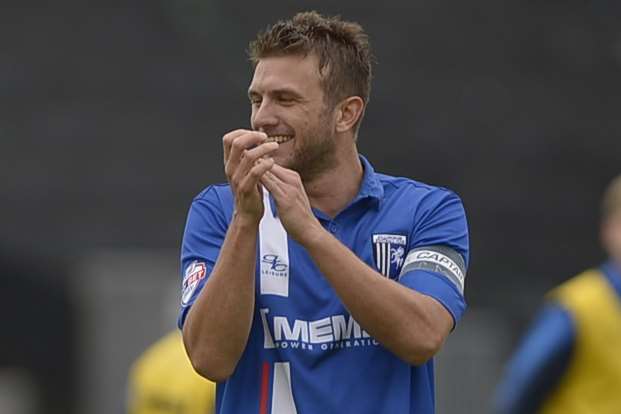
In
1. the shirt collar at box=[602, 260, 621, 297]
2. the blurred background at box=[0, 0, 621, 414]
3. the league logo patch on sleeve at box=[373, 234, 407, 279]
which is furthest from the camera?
the blurred background at box=[0, 0, 621, 414]

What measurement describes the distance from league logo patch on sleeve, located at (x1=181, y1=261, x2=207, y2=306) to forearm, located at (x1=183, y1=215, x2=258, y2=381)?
156 mm

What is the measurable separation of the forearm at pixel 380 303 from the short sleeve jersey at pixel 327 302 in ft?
0.35

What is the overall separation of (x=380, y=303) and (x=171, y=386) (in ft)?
12.1

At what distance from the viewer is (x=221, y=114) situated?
13312 mm

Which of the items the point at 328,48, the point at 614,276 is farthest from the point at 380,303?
the point at 614,276

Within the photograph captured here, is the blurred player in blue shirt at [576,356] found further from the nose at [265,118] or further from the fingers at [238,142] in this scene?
the fingers at [238,142]

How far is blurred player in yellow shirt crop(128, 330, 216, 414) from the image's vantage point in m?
7.80

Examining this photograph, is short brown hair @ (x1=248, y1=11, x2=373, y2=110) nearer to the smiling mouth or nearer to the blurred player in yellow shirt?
the smiling mouth

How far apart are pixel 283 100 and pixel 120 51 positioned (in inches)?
365

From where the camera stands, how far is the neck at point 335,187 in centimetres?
477

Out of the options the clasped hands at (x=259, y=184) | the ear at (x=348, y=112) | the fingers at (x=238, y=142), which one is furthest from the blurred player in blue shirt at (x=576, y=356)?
the fingers at (x=238, y=142)

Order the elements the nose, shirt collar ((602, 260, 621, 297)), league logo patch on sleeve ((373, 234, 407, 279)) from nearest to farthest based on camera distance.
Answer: the nose
league logo patch on sleeve ((373, 234, 407, 279))
shirt collar ((602, 260, 621, 297))

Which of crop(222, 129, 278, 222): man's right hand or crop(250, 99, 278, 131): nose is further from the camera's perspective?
crop(250, 99, 278, 131): nose

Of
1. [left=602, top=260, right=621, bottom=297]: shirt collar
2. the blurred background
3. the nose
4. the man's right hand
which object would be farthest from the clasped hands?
the blurred background
